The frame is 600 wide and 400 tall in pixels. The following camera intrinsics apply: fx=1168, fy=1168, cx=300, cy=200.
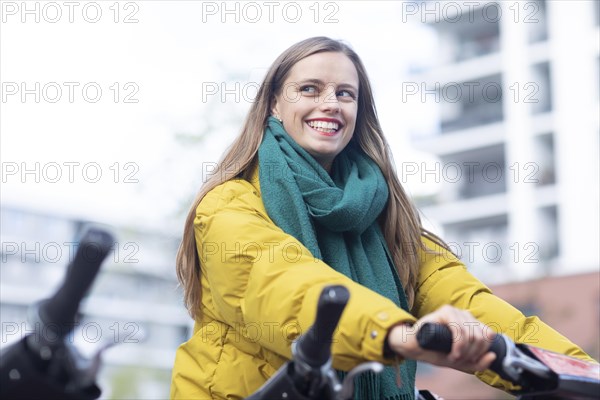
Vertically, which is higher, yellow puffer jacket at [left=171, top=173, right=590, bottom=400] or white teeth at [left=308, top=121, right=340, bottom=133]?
white teeth at [left=308, top=121, right=340, bottom=133]

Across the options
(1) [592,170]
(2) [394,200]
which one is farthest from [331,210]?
(1) [592,170]

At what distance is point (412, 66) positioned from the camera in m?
52.4

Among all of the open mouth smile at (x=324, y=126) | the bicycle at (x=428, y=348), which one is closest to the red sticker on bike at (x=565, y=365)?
the bicycle at (x=428, y=348)

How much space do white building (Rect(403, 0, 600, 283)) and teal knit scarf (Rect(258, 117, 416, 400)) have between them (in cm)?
3974

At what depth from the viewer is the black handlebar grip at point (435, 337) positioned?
2748 millimetres

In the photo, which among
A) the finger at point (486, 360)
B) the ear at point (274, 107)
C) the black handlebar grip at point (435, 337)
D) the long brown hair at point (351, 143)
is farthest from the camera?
the ear at point (274, 107)

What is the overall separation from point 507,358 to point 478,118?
46545mm

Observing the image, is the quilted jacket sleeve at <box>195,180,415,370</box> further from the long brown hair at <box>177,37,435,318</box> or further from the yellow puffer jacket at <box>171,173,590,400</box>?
the long brown hair at <box>177,37,435,318</box>

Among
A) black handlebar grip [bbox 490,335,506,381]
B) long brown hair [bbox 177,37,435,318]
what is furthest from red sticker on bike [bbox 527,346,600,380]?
long brown hair [bbox 177,37,435,318]

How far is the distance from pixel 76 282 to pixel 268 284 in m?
0.83

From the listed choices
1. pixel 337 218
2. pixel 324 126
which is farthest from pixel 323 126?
pixel 337 218

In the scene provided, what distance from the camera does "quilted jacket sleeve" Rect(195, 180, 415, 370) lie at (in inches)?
117

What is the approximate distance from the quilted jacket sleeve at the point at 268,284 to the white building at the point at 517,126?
132 feet

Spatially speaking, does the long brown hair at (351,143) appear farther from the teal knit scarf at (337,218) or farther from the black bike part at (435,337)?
the black bike part at (435,337)
